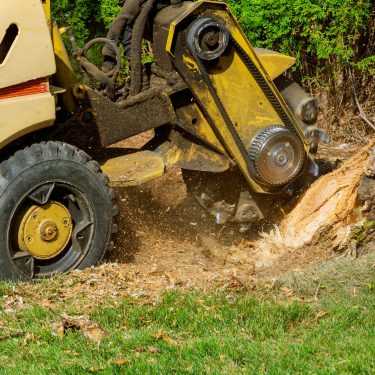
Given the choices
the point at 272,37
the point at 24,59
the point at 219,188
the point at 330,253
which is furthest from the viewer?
the point at 272,37

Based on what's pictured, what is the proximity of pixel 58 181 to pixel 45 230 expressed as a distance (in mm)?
343

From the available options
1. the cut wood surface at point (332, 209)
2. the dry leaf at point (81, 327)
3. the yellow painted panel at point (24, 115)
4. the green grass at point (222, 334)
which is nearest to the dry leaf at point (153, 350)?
the green grass at point (222, 334)

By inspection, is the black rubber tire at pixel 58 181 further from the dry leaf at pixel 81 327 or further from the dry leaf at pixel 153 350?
the dry leaf at pixel 153 350

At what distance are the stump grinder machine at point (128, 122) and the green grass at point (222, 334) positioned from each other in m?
0.71

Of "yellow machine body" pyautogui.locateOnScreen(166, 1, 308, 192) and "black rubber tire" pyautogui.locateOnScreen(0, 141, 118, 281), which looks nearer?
"black rubber tire" pyautogui.locateOnScreen(0, 141, 118, 281)

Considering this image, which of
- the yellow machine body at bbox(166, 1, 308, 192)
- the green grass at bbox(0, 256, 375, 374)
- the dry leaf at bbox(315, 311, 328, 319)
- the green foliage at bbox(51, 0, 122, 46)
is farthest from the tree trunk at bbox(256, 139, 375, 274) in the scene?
the green foliage at bbox(51, 0, 122, 46)

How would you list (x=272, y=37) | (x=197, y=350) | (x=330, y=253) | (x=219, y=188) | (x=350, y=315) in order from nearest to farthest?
1. (x=197, y=350)
2. (x=350, y=315)
3. (x=330, y=253)
4. (x=219, y=188)
5. (x=272, y=37)

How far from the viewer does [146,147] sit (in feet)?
24.6

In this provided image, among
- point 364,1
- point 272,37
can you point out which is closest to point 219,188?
point 272,37

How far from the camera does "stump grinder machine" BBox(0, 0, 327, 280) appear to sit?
20.7 feet

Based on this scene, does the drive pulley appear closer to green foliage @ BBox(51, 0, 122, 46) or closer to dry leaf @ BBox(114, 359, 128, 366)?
dry leaf @ BBox(114, 359, 128, 366)

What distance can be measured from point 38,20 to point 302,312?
8.37ft

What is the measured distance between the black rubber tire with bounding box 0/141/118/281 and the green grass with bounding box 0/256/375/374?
0.40 meters

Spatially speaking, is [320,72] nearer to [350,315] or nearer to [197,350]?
[350,315]
